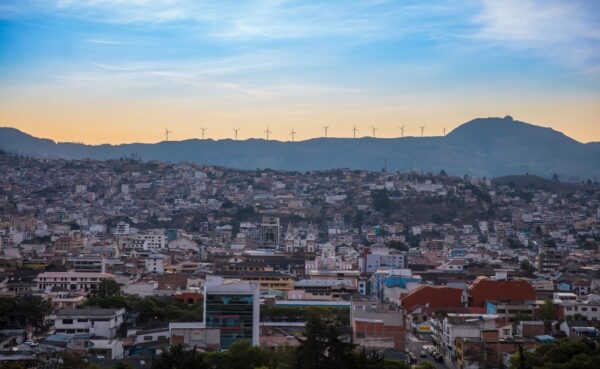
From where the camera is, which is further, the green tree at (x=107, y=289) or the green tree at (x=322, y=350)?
the green tree at (x=107, y=289)

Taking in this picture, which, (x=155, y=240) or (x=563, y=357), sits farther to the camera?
(x=155, y=240)

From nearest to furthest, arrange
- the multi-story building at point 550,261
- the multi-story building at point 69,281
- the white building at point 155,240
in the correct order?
the multi-story building at point 69,281 < the multi-story building at point 550,261 < the white building at point 155,240

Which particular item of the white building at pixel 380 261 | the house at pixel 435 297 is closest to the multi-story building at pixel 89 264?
the white building at pixel 380 261

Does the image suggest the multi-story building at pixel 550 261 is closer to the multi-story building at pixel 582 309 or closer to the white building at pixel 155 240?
the multi-story building at pixel 582 309

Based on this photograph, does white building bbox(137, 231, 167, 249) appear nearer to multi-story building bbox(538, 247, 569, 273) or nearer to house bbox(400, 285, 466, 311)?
multi-story building bbox(538, 247, 569, 273)

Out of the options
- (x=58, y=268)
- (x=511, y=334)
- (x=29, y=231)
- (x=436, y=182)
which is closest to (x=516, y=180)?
(x=436, y=182)

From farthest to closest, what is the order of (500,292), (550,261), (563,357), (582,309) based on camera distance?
(550,261)
(500,292)
(582,309)
(563,357)

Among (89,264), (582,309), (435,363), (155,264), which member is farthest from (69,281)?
(582,309)

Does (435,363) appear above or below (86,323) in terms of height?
below

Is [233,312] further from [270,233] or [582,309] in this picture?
[270,233]

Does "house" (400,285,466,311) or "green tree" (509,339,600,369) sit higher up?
"green tree" (509,339,600,369)

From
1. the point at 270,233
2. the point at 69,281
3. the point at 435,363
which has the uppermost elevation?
the point at 270,233

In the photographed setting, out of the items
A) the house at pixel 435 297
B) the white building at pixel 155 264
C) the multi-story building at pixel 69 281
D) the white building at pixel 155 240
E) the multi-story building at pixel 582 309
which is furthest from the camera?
the white building at pixel 155 240

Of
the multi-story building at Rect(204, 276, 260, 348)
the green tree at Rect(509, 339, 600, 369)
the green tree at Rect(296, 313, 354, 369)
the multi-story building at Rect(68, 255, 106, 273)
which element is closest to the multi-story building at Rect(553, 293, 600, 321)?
the green tree at Rect(509, 339, 600, 369)
